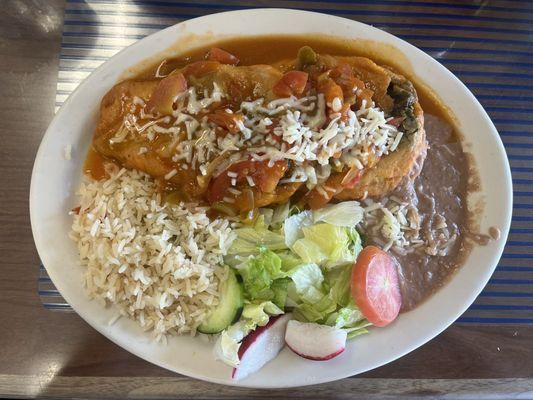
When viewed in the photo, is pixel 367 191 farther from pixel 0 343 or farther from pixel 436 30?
pixel 0 343

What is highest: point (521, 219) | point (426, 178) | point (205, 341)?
point (426, 178)

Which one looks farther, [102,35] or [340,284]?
[102,35]

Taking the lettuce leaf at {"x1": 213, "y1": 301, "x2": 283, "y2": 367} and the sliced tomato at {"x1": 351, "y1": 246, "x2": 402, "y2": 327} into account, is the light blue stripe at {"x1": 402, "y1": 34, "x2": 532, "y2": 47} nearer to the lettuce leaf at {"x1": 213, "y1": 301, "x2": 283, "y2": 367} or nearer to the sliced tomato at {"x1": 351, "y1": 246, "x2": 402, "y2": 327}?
the sliced tomato at {"x1": 351, "y1": 246, "x2": 402, "y2": 327}

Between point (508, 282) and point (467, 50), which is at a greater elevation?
point (467, 50)

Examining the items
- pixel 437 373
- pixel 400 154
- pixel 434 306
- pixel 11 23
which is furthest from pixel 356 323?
pixel 11 23

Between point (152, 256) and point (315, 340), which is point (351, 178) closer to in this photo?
point (315, 340)

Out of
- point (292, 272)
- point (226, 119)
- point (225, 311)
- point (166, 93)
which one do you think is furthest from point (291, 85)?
point (225, 311)

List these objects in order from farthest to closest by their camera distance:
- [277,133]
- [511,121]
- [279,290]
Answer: [511,121]
[279,290]
[277,133]
